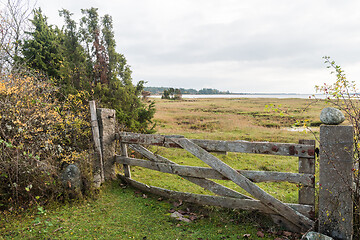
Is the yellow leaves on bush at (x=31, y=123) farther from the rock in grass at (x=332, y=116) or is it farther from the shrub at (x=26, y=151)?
the rock in grass at (x=332, y=116)

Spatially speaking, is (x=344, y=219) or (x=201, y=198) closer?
(x=344, y=219)

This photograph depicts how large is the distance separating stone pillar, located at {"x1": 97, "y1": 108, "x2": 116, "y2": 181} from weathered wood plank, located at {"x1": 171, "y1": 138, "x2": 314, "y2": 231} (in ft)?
8.67

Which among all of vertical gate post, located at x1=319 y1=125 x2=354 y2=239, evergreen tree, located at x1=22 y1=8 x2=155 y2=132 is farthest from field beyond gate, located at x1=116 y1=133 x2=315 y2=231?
evergreen tree, located at x1=22 y1=8 x2=155 y2=132

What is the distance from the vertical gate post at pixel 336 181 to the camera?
386cm

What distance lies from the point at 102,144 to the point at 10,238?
287 centimetres

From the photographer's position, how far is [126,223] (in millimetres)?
4977

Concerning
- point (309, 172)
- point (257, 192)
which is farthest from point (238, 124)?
point (309, 172)

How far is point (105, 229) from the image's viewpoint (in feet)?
15.5

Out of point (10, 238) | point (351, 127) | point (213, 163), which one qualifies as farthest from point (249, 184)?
point (10, 238)

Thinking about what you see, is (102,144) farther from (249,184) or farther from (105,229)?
(249,184)

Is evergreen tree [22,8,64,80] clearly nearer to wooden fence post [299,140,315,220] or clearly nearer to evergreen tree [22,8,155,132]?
evergreen tree [22,8,155,132]

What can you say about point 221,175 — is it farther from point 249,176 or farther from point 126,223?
point 126,223

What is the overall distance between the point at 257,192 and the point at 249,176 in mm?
345

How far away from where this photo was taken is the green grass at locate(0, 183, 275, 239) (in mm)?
4504
